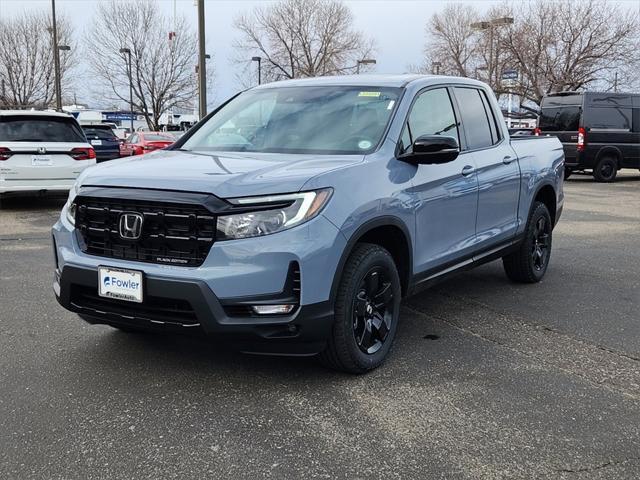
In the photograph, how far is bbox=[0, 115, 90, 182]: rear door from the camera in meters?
10.4

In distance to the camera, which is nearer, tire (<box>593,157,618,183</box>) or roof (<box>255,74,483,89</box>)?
roof (<box>255,74,483,89</box>)

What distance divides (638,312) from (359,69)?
129 ft

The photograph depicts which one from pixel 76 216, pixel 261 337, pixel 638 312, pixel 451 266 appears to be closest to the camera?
pixel 261 337

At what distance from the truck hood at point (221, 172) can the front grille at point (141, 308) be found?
0.58 m

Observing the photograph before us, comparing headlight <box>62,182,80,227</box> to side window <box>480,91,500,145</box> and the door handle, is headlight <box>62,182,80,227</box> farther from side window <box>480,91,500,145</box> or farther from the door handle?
side window <box>480,91,500,145</box>

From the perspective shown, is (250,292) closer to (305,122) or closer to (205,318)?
(205,318)

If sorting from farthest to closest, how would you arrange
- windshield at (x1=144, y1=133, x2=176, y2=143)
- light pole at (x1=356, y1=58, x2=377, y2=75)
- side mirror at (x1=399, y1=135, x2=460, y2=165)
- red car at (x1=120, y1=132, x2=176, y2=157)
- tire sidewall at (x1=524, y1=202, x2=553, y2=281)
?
light pole at (x1=356, y1=58, x2=377, y2=75) < windshield at (x1=144, y1=133, x2=176, y2=143) < red car at (x1=120, y1=132, x2=176, y2=157) < tire sidewall at (x1=524, y1=202, x2=553, y2=281) < side mirror at (x1=399, y1=135, x2=460, y2=165)

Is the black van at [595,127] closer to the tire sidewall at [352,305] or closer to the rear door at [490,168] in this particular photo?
the rear door at [490,168]

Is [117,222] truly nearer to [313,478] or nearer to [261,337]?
[261,337]

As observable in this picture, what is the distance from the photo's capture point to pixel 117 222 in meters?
3.55

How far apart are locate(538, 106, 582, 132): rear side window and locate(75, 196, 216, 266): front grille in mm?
15965

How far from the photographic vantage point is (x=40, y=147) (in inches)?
413

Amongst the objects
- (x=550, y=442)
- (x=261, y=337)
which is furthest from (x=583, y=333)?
(x=261, y=337)

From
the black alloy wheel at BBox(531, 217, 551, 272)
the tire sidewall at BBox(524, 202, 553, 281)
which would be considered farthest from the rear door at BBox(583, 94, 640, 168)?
the tire sidewall at BBox(524, 202, 553, 281)
